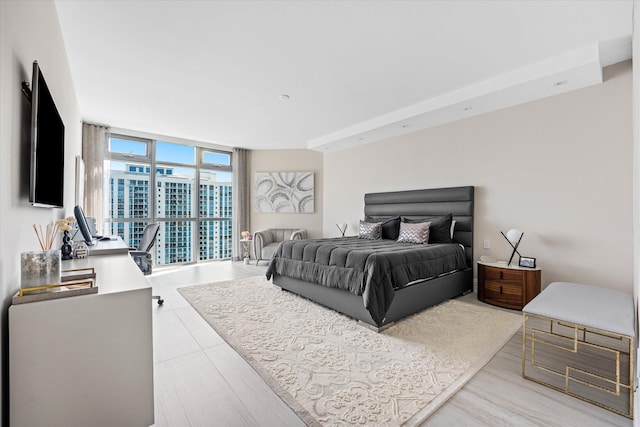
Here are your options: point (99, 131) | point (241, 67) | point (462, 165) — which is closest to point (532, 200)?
point (462, 165)

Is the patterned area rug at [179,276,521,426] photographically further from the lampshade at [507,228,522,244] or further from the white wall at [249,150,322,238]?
the white wall at [249,150,322,238]

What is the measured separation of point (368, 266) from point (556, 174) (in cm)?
256

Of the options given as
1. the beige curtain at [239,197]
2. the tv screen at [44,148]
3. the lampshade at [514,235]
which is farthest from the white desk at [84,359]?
the beige curtain at [239,197]

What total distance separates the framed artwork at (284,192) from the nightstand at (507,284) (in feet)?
13.0

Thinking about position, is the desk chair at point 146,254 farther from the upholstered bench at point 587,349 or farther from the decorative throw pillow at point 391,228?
the upholstered bench at point 587,349

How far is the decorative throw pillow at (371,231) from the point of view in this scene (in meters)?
4.48

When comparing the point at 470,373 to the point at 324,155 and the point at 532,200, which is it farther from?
the point at 324,155

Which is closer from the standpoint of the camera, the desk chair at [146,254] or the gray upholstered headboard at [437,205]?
the desk chair at [146,254]

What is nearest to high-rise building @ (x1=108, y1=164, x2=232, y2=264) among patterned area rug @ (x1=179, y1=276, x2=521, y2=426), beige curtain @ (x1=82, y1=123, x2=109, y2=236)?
beige curtain @ (x1=82, y1=123, x2=109, y2=236)

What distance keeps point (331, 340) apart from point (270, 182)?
488 cm

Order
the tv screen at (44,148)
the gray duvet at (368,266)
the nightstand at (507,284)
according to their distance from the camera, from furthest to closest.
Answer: the nightstand at (507,284) < the gray duvet at (368,266) < the tv screen at (44,148)

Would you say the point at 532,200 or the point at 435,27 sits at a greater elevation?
the point at 435,27

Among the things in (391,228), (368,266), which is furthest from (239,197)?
(368,266)

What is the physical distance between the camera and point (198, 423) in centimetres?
148
